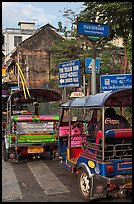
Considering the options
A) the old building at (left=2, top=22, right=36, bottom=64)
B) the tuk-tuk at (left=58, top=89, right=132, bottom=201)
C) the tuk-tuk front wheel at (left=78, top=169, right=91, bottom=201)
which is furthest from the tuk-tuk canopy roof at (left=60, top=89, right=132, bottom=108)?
the old building at (left=2, top=22, right=36, bottom=64)

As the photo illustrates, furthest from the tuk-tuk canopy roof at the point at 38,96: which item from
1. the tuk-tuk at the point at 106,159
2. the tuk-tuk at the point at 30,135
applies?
the tuk-tuk at the point at 106,159

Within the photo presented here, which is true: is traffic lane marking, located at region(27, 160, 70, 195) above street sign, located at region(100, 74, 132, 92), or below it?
below

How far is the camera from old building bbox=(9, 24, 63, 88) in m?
30.1

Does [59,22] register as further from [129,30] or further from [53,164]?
[53,164]

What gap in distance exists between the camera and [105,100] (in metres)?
4.84

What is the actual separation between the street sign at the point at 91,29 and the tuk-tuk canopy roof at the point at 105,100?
3123 mm

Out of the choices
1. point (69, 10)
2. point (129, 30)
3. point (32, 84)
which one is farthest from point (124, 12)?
point (32, 84)

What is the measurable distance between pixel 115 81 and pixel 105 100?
7.38 metres

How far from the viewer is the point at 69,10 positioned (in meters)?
21.8

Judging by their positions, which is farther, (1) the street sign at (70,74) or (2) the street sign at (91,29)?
(1) the street sign at (70,74)

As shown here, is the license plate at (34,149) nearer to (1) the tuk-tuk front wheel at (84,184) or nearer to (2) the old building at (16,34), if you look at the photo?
(1) the tuk-tuk front wheel at (84,184)

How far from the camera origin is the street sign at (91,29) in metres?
8.64

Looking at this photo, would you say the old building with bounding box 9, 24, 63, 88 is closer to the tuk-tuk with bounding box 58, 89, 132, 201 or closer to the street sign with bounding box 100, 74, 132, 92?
the street sign with bounding box 100, 74, 132, 92

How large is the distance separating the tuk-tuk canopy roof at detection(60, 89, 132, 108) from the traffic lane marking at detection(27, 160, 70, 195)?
1807mm
